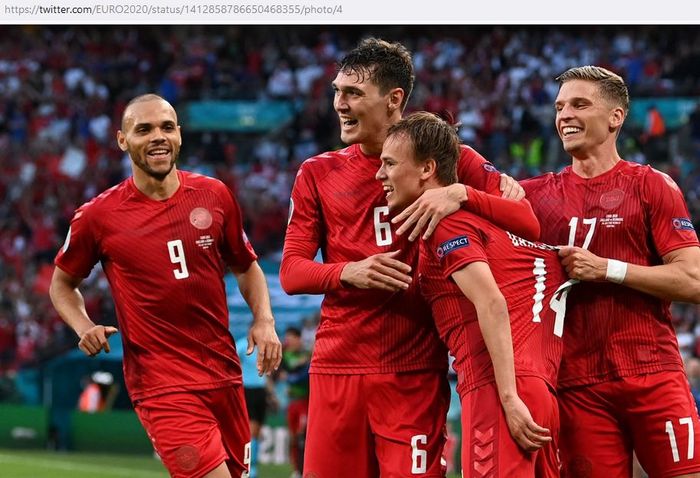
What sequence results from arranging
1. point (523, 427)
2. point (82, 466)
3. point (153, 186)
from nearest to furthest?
point (523, 427)
point (153, 186)
point (82, 466)

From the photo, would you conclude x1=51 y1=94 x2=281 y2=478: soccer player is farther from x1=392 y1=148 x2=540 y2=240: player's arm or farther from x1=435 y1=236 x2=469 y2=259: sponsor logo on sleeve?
x1=435 y1=236 x2=469 y2=259: sponsor logo on sleeve

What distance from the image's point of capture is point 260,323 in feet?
19.8

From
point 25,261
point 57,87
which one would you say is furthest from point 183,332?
point 57,87

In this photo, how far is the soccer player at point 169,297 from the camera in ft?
19.1

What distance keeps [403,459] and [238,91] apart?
685 inches

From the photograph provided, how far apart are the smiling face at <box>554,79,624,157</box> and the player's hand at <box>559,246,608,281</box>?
2.16 ft

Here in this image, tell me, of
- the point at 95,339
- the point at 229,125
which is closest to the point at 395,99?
the point at 95,339

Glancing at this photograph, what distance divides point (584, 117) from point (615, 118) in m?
0.19

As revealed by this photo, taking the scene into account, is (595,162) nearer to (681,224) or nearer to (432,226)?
(681,224)

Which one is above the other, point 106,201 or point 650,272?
point 106,201

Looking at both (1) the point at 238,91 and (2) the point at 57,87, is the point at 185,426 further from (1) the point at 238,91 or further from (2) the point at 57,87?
(2) the point at 57,87

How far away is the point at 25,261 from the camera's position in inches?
781

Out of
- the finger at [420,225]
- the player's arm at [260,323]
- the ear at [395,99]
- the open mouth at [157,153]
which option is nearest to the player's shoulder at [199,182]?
the open mouth at [157,153]
